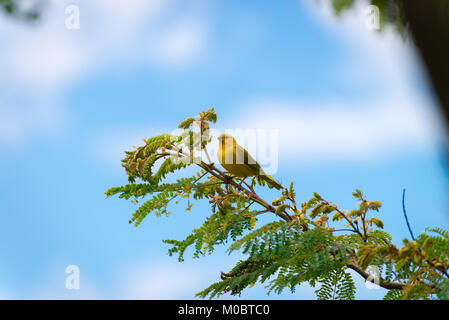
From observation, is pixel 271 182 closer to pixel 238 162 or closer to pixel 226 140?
pixel 238 162

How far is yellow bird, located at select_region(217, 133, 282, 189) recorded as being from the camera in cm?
432

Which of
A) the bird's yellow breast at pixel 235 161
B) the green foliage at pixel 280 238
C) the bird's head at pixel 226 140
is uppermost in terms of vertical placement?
the bird's head at pixel 226 140

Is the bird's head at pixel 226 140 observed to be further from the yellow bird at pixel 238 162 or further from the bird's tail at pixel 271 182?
the bird's tail at pixel 271 182

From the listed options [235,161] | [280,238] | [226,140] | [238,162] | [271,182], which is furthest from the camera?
[226,140]

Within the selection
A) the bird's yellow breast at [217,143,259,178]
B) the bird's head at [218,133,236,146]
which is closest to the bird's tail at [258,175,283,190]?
the bird's yellow breast at [217,143,259,178]

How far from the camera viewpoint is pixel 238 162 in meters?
4.69

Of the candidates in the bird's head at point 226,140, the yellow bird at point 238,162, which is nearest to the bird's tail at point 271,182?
the yellow bird at point 238,162

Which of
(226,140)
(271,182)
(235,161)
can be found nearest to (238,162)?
(235,161)

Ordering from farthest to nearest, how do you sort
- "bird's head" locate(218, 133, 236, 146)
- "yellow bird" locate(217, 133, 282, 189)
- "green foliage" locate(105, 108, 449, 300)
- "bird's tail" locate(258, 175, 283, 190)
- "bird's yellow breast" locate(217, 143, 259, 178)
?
"bird's head" locate(218, 133, 236, 146) < "bird's yellow breast" locate(217, 143, 259, 178) < "yellow bird" locate(217, 133, 282, 189) < "bird's tail" locate(258, 175, 283, 190) < "green foliage" locate(105, 108, 449, 300)

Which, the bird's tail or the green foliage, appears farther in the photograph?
the bird's tail

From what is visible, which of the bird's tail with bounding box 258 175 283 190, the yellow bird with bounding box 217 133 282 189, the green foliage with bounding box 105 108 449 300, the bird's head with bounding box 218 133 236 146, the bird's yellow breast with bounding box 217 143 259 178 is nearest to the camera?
the green foliage with bounding box 105 108 449 300

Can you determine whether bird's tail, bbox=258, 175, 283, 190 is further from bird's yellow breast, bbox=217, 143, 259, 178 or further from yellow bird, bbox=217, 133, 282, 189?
bird's yellow breast, bbox=217, 143, 259, 178

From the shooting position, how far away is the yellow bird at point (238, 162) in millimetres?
4320
